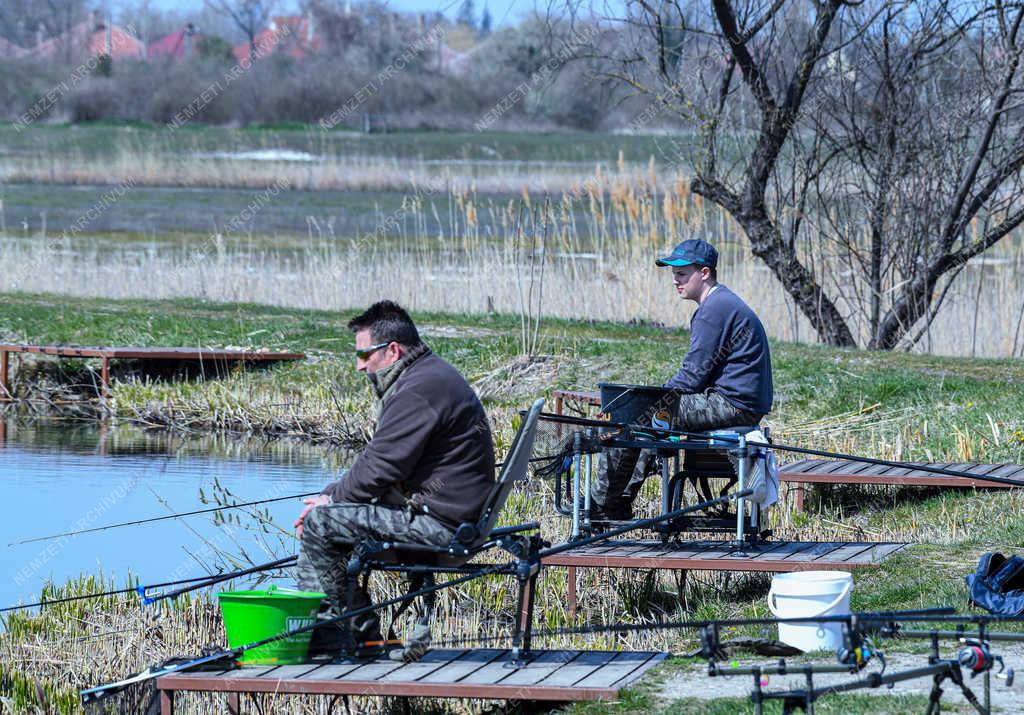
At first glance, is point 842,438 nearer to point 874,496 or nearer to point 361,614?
point 874,496

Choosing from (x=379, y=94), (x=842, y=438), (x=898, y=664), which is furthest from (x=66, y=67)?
(x=898, y=664)

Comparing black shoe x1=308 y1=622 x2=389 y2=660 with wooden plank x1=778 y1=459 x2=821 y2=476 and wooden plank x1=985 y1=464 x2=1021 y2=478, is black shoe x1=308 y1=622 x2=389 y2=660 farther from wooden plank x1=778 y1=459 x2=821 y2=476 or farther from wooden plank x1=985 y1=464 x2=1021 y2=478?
wooden plank x1=985 y1=464 x2=1021 y2=478

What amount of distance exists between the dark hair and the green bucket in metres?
1.01

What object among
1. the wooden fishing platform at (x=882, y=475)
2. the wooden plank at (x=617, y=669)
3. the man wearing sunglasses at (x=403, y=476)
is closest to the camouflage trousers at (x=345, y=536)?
the man wearing sunglasses at (x=403, y=476)

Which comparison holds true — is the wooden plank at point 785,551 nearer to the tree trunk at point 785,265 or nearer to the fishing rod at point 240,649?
the fishing rod at point 240,649

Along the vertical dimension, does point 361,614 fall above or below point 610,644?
above

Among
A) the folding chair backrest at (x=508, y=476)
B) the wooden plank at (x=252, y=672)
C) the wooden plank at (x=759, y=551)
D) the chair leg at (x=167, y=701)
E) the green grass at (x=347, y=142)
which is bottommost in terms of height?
the chair leg at (x=167, y=701)

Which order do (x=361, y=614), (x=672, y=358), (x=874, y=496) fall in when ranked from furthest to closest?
(x=672, y=358) → (x=874, y=496) → (x=361, y=614)

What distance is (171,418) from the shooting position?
46.6 ft

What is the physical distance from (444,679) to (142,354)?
9.62 meters

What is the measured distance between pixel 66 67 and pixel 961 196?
6068cm

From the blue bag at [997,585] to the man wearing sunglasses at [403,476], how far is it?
2206 millimetres

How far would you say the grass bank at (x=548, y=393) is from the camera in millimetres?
7273

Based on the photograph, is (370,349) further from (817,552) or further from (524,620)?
(817,552)
